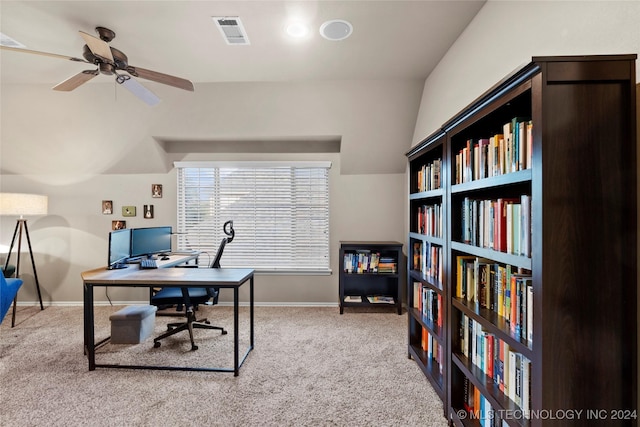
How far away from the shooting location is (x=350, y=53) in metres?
2.69

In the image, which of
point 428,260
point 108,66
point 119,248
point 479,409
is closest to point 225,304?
point 119,248

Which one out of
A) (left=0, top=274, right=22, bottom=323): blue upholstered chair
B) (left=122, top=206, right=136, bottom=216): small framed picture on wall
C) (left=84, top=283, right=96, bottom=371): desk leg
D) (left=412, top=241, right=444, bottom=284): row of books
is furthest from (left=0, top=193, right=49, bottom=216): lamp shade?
(left=412, top=241, right=444, bottom=284): row of books

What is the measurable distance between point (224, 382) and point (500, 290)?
1.97 metres

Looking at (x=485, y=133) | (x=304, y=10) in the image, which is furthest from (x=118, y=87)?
(x=485, y=133)

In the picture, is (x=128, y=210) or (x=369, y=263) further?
(x=128, y=210)

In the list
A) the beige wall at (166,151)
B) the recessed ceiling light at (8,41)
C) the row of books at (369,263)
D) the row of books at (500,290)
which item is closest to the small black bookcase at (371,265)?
the row of books at (369,263)

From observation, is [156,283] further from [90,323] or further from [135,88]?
[135,88]

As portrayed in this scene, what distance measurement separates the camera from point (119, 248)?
9.31 ft

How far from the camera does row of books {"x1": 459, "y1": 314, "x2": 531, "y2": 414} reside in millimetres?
1223

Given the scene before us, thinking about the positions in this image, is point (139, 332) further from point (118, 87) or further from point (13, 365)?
point (118, 87)

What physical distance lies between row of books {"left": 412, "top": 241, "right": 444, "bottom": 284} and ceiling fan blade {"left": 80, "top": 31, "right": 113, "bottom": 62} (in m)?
2.65

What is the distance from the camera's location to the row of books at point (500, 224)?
1186 mm

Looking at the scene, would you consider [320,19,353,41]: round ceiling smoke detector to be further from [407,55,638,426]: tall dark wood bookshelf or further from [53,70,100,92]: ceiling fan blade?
[53,70,100,92]: ceiling fan blade

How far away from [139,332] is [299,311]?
1797 mm
